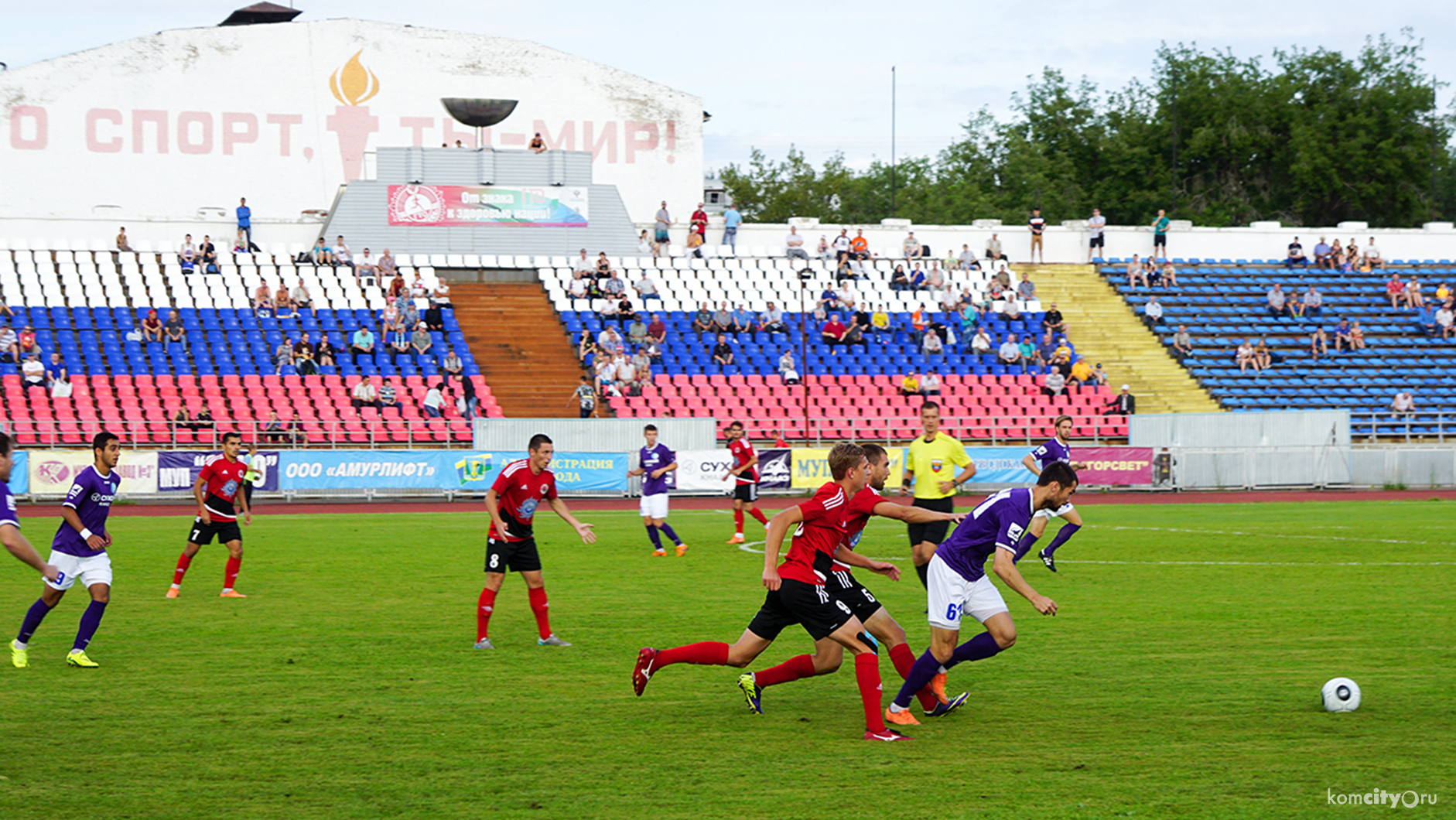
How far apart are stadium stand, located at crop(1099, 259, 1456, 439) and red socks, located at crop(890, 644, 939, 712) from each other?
31894 mm

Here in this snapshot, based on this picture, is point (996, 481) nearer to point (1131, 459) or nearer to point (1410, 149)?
point (1131, 459)

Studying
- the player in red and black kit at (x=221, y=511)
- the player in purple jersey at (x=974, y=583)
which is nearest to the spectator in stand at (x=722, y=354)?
the player in red and black kit at (x=221, y=511)

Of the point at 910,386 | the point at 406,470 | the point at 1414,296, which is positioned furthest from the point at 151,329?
the point at 1414,296

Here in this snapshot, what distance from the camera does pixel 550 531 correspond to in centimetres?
2472

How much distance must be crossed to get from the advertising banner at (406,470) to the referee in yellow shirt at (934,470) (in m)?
17.7

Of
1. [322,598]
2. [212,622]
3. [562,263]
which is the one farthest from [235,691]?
[562,263]

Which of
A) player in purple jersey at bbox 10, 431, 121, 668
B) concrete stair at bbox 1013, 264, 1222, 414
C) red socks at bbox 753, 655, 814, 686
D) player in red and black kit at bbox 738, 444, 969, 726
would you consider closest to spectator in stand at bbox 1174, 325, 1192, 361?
concrete stair at bbox 1013, 264, 1222, 414

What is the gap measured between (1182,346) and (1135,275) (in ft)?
17.9

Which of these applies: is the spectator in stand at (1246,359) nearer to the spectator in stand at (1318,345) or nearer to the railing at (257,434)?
the spectator in stand at (1318,345)

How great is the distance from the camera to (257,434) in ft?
105

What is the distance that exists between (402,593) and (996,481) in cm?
2024

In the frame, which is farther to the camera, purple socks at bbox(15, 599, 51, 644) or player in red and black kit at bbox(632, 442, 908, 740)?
purple socks at bbox(15, 599, 51, 644)

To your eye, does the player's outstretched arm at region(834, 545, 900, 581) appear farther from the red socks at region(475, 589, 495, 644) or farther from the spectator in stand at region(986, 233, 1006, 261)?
the spectator in stand at region(986, 233, 1006, 261)

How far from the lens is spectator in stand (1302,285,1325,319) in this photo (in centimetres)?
4666
